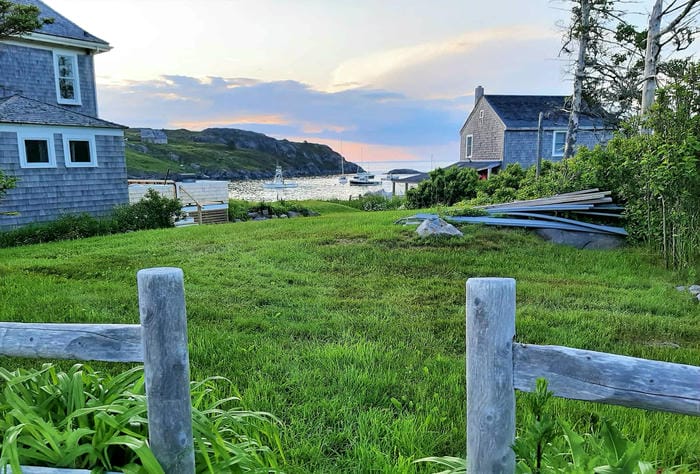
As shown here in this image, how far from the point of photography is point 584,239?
821cm

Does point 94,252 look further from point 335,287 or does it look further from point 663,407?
point 663,407

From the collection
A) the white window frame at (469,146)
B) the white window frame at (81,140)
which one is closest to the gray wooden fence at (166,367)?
the white window frame at (81,140)

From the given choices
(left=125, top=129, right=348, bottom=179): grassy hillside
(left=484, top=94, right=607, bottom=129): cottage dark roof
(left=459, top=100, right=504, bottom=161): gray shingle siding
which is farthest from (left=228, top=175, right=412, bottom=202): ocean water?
(left=125, top=129, right=348, bottom=179): grassy hillside

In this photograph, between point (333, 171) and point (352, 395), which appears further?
point (333, 171)

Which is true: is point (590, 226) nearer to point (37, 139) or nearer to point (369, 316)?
point (369, 316)

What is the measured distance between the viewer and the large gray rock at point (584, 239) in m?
8.07

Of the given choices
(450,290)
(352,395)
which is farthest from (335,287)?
(352,395)

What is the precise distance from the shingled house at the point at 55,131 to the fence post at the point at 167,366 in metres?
14.7

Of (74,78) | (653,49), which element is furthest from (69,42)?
(653,49)

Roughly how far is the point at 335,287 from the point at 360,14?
25.8 ft

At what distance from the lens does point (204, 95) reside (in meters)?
40.4

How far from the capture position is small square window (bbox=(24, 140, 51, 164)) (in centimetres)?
1362

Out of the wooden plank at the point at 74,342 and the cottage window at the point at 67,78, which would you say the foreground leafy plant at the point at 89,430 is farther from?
the cottage window at the point at 67,78

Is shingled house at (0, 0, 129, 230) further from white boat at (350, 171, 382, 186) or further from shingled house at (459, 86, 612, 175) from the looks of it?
white boat at (350, 171, 382, 186)
